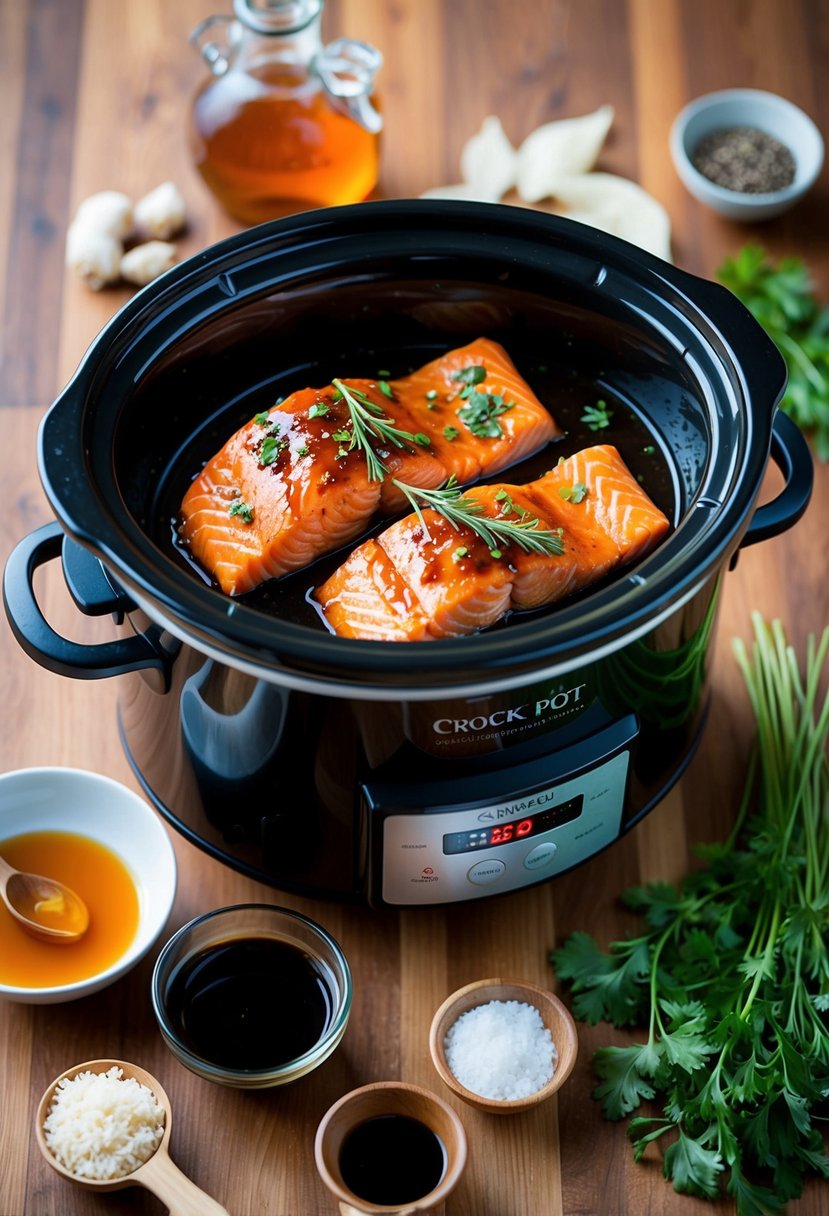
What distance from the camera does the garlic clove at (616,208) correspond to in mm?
2793

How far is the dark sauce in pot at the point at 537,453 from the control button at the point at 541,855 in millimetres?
304

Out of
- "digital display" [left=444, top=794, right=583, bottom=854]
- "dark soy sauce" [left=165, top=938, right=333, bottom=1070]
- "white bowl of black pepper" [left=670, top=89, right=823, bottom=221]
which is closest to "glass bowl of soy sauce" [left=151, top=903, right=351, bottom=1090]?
"dark soy sauce" [left=165, top=938, right=333, bottom=1070]

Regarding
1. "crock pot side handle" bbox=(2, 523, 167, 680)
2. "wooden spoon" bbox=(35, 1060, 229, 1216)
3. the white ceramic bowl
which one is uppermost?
"crock pot side handle" bbox=(2, 523, 167, 680)

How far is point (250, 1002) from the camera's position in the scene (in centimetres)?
193

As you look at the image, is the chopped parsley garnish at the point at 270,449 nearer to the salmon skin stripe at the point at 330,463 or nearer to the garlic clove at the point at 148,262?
the salmon skin stripe at the point at 330,463

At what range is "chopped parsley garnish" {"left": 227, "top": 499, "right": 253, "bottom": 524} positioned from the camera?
1.92m

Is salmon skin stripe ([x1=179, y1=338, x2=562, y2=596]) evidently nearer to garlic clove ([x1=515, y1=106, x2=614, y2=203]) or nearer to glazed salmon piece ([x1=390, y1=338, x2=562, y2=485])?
glazed salmon piece ([x1=390, y1=338, x2=562, y2=485])

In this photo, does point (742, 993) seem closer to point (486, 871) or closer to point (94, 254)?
point (486, 871)

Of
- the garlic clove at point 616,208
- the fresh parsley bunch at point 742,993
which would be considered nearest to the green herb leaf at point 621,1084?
the fresh parsley bunch at point 742,993

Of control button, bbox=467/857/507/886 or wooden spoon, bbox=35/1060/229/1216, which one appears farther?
control button, bbox=467/857/507/886

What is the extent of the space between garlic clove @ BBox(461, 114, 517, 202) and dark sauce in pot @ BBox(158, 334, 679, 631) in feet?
2.57

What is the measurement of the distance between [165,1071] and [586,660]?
842 mm

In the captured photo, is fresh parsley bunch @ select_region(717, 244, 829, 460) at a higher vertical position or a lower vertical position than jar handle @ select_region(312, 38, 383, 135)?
lower

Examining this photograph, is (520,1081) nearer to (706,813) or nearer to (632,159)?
(706,813)
